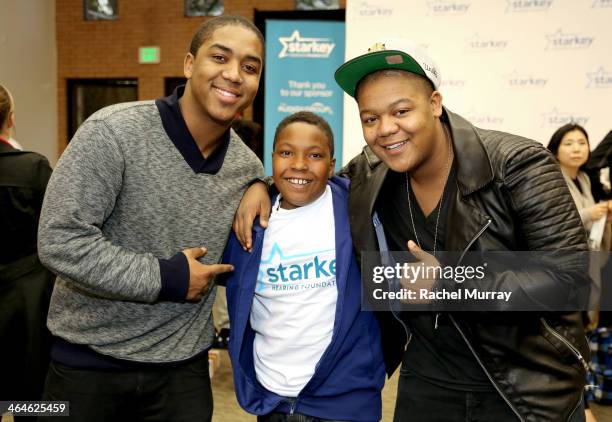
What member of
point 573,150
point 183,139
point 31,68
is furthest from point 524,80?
point 31,68

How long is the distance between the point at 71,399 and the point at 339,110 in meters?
5.02

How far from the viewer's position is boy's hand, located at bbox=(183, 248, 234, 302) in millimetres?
1618

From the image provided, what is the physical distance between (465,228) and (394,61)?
1.76ft

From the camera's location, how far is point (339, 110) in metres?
6.21

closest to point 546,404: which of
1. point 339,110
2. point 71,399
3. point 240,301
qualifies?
point 240,301

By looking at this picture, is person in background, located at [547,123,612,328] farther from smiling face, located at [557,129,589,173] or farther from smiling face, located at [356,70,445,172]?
smiling face, located at [356,70,445,172]

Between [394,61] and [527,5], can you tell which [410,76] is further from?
[527,5]

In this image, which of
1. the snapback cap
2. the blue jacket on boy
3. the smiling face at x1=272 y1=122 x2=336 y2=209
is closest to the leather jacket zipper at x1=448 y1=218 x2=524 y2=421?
the blue jacket on boy

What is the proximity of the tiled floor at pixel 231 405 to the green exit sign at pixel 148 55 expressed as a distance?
6.82m

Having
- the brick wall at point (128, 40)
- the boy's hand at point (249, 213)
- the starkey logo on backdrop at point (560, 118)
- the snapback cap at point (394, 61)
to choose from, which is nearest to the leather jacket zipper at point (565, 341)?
the snapback cap at point (394, 61)

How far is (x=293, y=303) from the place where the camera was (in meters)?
1.82

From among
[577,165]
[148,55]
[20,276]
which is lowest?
[20,276]

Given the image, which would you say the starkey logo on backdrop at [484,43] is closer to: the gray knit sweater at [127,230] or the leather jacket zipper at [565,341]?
the gray knit sweater at [127,230]

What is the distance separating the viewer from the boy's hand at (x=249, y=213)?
1792 millimetres
